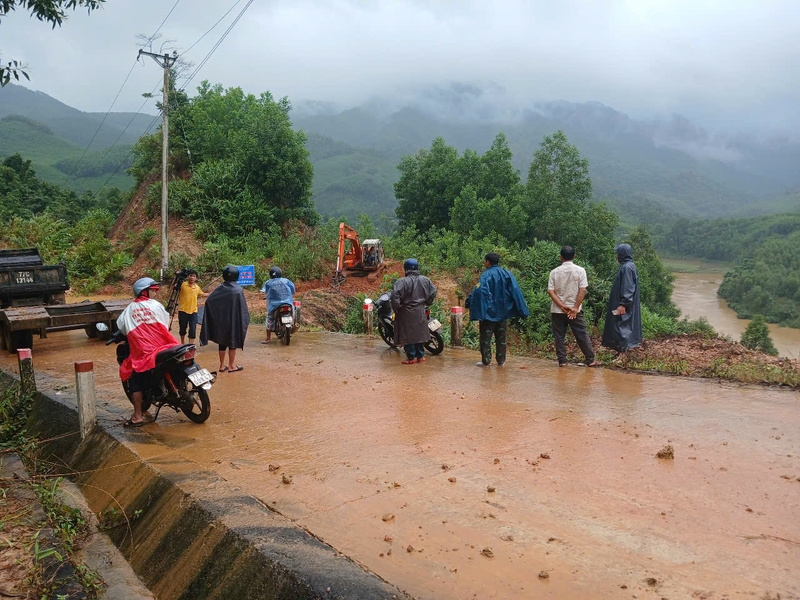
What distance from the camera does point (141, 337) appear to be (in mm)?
6230

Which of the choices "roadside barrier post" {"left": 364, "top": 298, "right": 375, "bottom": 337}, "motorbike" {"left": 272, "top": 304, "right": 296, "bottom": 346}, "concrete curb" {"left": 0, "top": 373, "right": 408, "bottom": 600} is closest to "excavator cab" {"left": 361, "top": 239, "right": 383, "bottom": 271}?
"roadside barrier post" {"left": 364, "top": 298, "right": 375, "bottom": 337}

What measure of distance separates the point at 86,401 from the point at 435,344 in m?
5.66

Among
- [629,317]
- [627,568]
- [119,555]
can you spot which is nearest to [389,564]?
[627,568]

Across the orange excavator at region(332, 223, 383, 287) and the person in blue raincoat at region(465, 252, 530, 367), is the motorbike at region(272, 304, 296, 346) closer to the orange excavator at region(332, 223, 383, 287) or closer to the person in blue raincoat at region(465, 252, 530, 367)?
the person in blue raincoat at region(465, 252, 530, 367)

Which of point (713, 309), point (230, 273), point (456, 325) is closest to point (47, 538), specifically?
point (230, 273)

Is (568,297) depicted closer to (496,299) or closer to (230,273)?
(496,299)

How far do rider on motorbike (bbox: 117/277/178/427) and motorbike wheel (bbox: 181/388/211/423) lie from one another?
0.44 metres

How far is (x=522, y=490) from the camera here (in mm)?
4633

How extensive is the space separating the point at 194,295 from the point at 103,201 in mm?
40005

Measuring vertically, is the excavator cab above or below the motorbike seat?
above

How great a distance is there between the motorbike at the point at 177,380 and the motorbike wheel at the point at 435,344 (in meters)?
4.62

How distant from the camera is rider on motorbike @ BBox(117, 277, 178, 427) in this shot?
6.22 m

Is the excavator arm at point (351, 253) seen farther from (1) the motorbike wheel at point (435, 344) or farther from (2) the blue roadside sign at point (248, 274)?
(1) the motorbike wheel at point (435, 344)

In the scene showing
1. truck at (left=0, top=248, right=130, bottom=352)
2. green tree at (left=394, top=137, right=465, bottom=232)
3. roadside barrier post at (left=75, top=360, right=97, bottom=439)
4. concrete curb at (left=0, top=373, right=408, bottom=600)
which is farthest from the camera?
green tree at (left=394, top=137, right=465, bottom=232)
